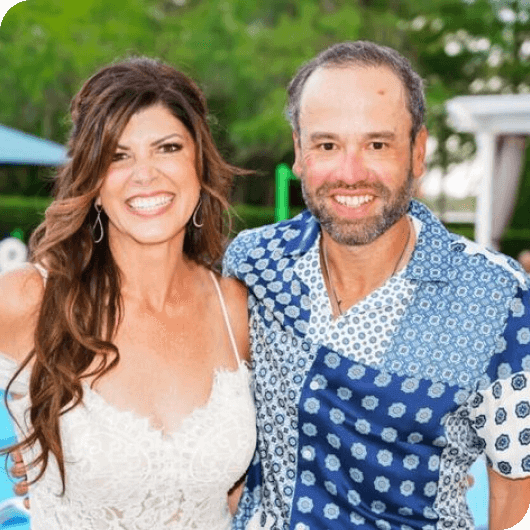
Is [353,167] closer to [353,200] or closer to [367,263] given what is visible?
[353,200]

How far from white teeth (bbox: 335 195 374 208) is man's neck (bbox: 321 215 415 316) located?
110mm

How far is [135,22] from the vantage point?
59.4ft

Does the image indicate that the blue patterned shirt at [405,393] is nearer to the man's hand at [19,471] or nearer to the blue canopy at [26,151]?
the man's hand at [19,471]

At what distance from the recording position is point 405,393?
2385mm

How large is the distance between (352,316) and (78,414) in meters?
0.78

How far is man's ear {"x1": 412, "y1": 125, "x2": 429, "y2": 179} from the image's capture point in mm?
2604

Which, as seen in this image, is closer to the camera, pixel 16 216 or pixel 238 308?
pixel 238 308

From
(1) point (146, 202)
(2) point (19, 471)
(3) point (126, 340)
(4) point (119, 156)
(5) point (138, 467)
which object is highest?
(4) point (119, 156)

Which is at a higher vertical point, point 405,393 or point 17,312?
point 17,312

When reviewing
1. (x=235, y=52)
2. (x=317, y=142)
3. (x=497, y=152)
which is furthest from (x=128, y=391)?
(x=235, y=52)

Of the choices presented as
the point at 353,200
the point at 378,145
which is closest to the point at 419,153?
the point at 378,145

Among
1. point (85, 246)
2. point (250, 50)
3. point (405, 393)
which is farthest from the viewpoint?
point (250, 50)

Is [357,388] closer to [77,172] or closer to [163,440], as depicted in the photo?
[163,440]

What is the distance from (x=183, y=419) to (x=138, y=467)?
196 millimetres
